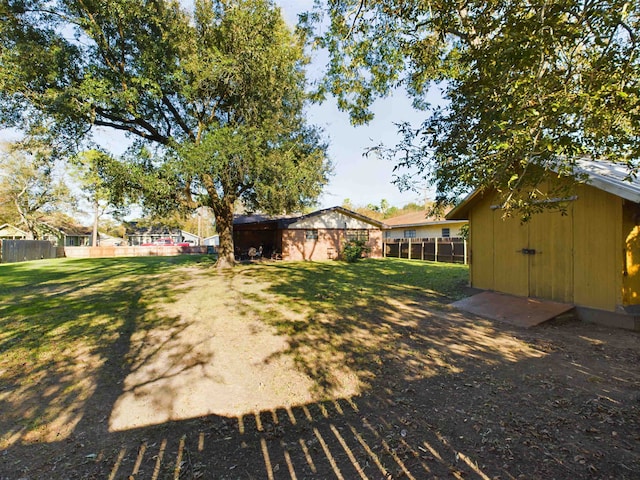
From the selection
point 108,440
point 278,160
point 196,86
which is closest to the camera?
point 108,440

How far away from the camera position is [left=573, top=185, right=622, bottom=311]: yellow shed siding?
567 cm

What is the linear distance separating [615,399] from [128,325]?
7218 mm

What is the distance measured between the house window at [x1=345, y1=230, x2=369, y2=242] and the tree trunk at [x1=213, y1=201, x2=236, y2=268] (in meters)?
9.36

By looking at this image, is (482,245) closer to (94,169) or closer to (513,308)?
(513,308)

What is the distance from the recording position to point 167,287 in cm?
1007

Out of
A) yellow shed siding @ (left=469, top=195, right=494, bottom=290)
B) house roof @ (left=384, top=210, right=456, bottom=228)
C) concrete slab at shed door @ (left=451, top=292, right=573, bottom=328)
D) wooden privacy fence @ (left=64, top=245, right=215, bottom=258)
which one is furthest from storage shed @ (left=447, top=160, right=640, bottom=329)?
wooden privacy fence @ (left=64, top=245, right=215, bottom=258)

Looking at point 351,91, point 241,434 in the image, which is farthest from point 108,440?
point 351,91

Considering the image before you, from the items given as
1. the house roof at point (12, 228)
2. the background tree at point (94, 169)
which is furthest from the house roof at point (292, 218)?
the house roof at point (12, 228)

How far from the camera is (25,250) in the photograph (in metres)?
24.1

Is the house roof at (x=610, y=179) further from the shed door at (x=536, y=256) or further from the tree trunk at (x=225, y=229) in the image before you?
the tree trunk at (x=225, y=229)

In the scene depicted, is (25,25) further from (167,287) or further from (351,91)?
(351,91)

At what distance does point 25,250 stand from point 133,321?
26030mm

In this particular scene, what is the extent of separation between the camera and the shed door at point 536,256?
21.4 feet

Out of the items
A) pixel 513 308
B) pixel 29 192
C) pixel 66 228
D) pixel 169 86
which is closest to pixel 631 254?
pixel 513 308
